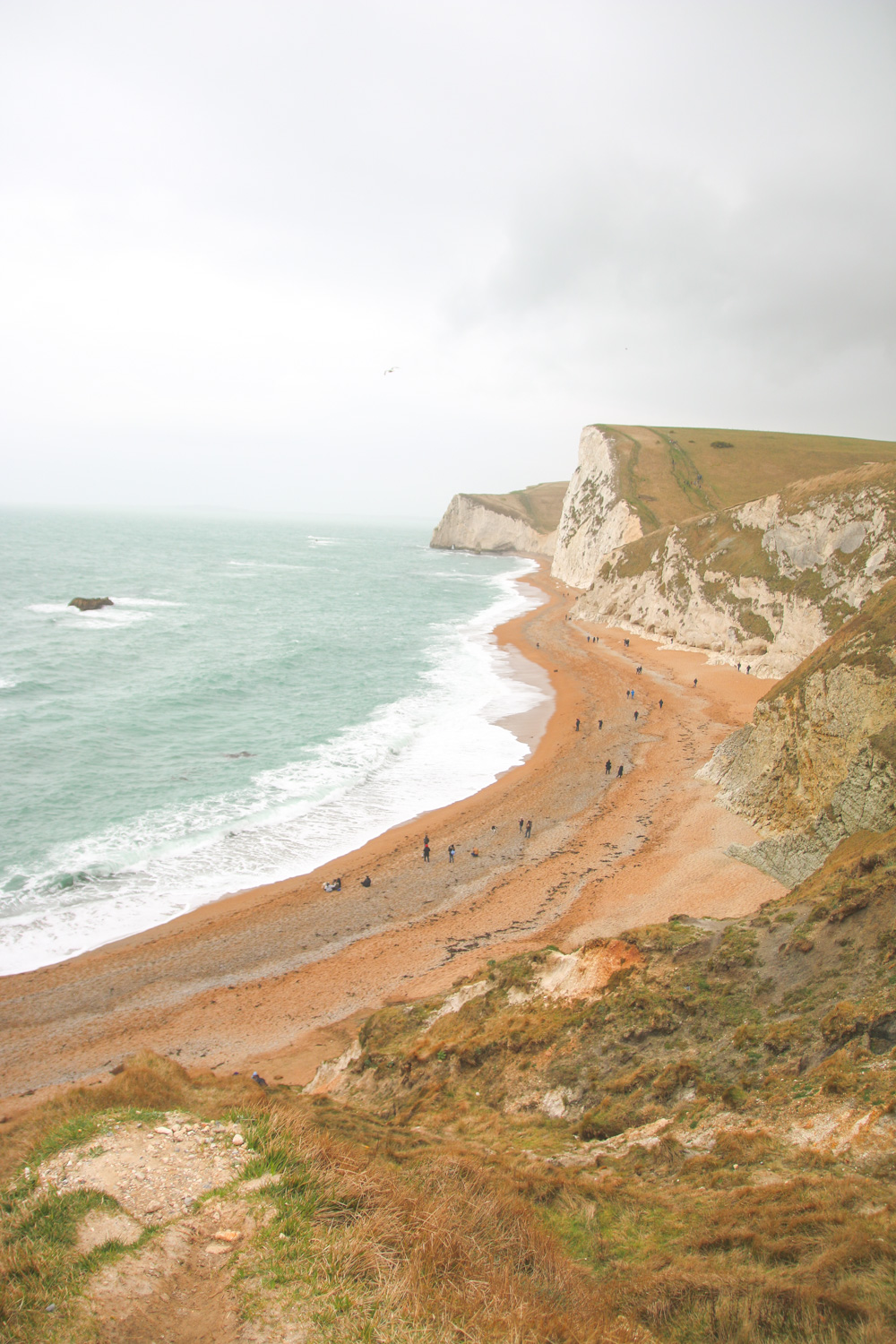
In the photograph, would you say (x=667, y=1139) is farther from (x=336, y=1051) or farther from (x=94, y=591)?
(x=94, y=591)

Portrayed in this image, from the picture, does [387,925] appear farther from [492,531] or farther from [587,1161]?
[492,531]

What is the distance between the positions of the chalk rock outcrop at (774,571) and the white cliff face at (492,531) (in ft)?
298

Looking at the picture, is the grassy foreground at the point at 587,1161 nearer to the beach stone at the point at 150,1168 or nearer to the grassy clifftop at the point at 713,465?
the beach stone at the point at 150,1168

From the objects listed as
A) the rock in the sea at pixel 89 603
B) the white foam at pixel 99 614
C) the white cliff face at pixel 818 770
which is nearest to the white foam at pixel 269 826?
the white cliff face at pixel 818 770

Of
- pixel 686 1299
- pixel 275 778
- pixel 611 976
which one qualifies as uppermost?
pixel 686 1299

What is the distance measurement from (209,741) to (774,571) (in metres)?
44.7

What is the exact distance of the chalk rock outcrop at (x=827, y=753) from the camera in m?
18.5

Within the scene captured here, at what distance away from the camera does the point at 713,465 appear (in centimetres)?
9175

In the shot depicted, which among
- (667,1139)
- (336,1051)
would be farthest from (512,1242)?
(336,1051)

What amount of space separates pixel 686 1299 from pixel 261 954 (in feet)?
51.1

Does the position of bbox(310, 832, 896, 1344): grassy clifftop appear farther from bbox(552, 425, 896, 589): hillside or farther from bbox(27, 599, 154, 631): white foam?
bbox(552, 425, 896, 589): hillside

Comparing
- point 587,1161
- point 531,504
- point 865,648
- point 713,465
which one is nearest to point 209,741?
point 865,648

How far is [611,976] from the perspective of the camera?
39.6 ft

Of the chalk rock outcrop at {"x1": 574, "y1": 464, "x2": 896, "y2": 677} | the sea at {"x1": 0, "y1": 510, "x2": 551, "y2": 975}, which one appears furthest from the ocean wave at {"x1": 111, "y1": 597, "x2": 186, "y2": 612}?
the chalk rock outcrop at {"x1": 574, "y1": 464, "x2": 896, "y2": 677}
